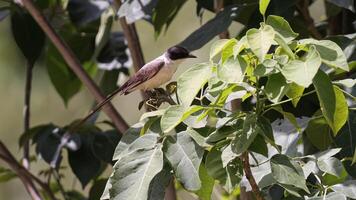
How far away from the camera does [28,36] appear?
2510 millimetres

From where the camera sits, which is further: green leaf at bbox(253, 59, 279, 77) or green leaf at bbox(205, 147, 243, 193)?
green leaf at bbox(205, 147, 243, 193)

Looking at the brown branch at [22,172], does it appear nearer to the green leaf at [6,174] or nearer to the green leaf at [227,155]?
the green leaf at [6,174]

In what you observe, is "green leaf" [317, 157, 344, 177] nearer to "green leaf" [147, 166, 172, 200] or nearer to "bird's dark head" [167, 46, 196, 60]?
"green leaf" [147, 166, 172, 200]

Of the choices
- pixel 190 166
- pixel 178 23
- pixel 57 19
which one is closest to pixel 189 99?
pixel 190 166

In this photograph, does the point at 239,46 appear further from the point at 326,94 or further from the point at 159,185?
the point at 159,185

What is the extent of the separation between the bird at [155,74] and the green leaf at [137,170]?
629mm

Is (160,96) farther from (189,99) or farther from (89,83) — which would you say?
(89,83)

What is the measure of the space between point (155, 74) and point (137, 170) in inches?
28.8

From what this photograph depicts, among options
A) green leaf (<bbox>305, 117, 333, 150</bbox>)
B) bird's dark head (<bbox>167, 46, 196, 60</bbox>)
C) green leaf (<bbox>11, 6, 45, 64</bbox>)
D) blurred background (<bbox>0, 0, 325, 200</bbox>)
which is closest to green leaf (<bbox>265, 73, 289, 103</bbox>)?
green leaf (<bbox>305, 117, 333, 150</bbox>)

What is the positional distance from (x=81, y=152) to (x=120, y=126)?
28 cm

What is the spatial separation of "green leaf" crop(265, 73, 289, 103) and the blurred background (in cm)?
332

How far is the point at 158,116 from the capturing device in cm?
138

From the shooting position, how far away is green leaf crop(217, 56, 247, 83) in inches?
47.4

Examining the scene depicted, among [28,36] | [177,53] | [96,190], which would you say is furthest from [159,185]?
[28,36]
